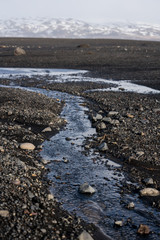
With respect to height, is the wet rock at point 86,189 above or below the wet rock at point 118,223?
below

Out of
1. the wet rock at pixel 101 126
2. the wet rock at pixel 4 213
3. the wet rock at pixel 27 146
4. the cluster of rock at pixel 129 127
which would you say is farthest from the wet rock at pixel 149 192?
the wet rock at pixel 101 126

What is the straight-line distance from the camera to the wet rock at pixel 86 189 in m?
9.01

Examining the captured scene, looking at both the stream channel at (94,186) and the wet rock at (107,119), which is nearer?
the stream channel at (94,186)

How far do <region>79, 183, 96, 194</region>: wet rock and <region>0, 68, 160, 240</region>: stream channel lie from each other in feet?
0.38

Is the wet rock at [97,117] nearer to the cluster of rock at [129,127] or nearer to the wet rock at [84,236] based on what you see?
the cluster of rock at [129,127]

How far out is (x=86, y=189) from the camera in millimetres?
9023

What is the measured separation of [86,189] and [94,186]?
0.57 metres

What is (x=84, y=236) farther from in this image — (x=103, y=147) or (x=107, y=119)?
(x=107, y=119)

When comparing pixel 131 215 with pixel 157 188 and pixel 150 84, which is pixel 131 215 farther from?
pixel 150 84

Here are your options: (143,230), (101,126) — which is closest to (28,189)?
(143,230)

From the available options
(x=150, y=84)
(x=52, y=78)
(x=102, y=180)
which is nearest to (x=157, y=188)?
(x=102, y=180)

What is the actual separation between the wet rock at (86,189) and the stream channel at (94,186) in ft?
0.38

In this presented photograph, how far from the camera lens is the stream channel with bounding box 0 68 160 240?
7.78m

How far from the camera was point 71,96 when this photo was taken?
2153 cm
